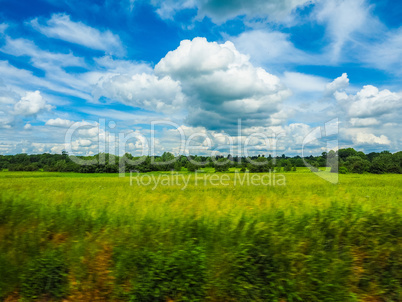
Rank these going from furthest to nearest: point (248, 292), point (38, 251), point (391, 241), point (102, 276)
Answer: point (391, 241), point (38, 251), point (102, 276), point (248, 292)

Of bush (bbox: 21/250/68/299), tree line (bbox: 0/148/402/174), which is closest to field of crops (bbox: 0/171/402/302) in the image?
bush (bbox: 21/250/68/299)

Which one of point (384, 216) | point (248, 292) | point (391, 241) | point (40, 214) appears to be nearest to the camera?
point (248, 292)

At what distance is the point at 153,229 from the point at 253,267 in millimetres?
1994

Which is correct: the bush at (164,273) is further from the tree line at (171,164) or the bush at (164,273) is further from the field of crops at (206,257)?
the tree line at (171,164)

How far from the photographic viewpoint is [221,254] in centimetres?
387

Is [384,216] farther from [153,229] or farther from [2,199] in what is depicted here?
[2,199]

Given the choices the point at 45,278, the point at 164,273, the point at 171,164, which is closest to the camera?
the point at 164,273

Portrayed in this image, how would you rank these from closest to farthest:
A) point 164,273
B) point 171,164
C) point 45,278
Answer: point 164,273
point 45,278
point 171,164

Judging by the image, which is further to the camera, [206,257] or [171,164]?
[171,164]

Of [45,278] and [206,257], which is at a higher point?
[206,257]

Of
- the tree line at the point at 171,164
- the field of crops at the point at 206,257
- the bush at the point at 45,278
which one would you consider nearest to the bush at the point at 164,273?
the field of crops at the point at 206,257

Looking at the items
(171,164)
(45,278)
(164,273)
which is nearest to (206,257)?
(164,273)

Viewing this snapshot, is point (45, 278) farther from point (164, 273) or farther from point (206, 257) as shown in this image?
point (206, 257)

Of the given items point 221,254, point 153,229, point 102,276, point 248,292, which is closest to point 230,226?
point 221,254
